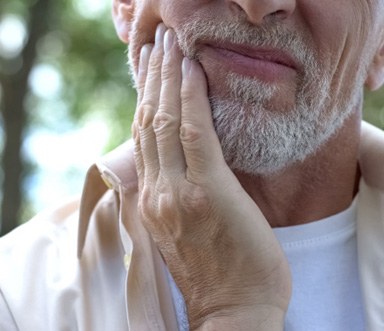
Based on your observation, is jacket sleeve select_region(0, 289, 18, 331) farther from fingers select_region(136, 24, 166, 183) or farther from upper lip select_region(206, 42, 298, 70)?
upper lip select_region(206, 42, 298, 70)

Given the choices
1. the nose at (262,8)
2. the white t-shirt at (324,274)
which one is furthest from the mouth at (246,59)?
the white t-shirt at (324,274)

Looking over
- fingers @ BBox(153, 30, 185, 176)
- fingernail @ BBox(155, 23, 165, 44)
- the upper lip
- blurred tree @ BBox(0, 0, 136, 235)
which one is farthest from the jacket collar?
blurred tree @ BBox(0, 0, 136, 235)

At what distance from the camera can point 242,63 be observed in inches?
109

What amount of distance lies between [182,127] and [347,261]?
943 mm

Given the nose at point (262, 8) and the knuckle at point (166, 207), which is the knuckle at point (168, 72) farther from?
the knuckle at point (166, 207)

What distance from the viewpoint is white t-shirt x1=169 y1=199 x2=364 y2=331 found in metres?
2.95

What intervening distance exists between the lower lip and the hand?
11 cm

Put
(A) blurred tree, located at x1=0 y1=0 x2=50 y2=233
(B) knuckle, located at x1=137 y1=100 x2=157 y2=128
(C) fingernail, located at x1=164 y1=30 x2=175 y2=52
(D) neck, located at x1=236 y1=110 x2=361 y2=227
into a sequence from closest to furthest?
(B) knuckle, located at x1=137 y1=100 x2=157 y2=128
(C) fingernail, located at x1=164 y1=30 x2=175 y2=52
(D) neck, located at x1=236 y1=110 x2=361 y2=227
(A) blurred tree, located at x1=0 y1=0 x2=50 y2=233

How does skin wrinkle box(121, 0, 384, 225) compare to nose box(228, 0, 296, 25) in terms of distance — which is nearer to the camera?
nose box(228, 0, 296, 25)

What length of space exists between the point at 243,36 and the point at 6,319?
4.12 ft

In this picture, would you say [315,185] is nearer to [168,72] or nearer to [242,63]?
[242,63]

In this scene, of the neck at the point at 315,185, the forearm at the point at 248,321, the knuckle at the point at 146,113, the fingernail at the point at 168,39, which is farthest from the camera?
the neck at the point at 315,185

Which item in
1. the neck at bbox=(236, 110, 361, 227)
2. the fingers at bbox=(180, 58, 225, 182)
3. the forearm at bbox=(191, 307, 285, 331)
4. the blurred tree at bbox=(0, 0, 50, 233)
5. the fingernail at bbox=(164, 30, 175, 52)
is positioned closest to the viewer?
the forearm at bbox=(191, 307, 285, 331)

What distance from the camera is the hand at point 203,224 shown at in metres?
2.58
